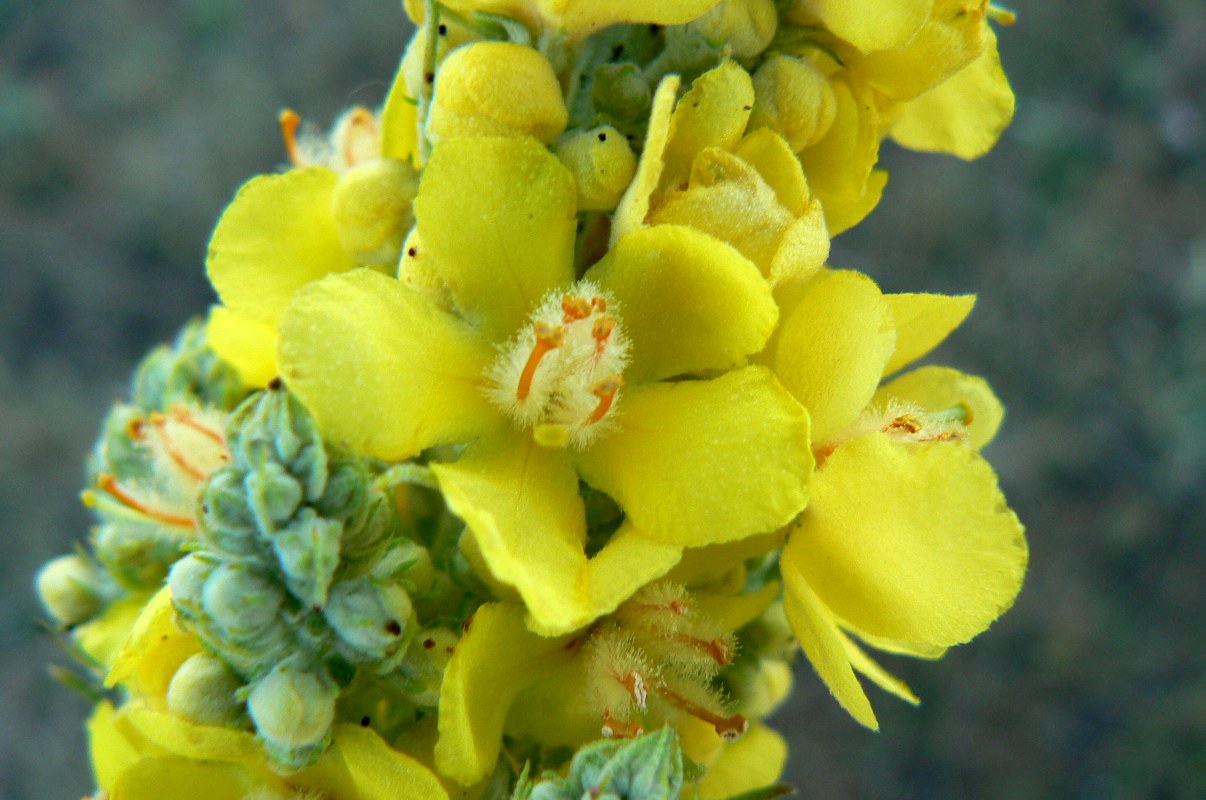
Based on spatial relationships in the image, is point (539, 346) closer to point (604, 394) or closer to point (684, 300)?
point (604, 394)

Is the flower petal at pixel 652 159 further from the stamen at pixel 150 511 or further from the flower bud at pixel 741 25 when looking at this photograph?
the stamen at pixel 150 511

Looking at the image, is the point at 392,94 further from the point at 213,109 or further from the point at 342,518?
the point at 213,109

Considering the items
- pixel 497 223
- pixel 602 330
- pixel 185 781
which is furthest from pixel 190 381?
pixel 602 330

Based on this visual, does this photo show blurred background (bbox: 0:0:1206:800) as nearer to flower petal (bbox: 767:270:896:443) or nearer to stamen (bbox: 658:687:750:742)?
stamen (bbox: 658:687:750:742)

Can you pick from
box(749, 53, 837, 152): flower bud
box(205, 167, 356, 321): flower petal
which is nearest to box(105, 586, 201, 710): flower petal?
box(205, 167, 356, 321): flower petal

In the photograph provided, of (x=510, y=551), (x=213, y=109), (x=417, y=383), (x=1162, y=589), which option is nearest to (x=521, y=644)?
(x=510, y=551)

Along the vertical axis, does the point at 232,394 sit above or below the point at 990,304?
above

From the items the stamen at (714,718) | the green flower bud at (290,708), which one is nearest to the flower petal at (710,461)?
the stamen at (714,718)
